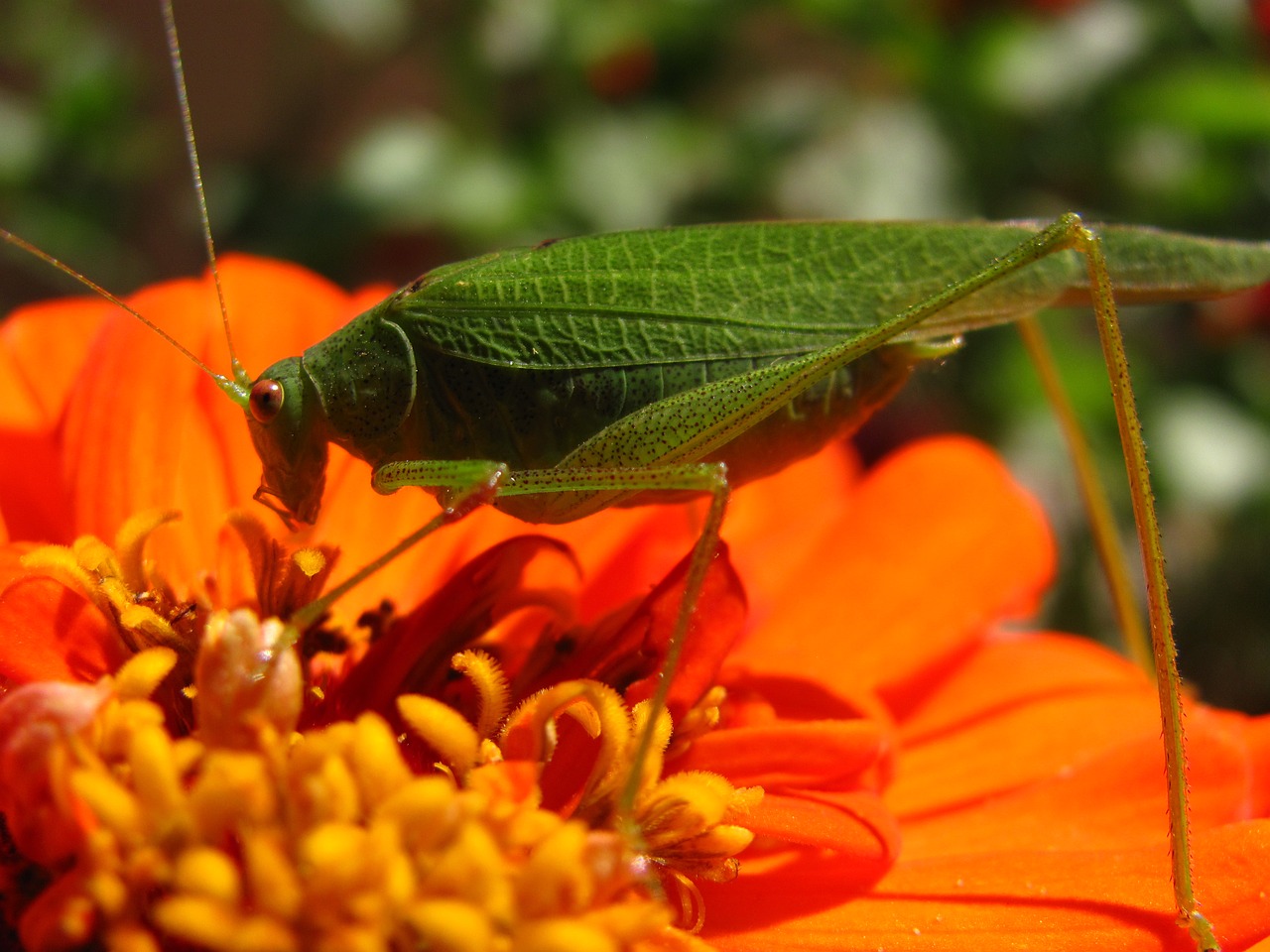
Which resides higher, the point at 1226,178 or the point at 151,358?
the point at 1226,178

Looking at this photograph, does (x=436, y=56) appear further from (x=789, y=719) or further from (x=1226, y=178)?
(x=789, y=719)

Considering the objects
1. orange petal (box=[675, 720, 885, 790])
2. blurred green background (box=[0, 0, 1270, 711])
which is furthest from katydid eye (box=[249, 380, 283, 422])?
blurred green background (box=[0, 0, 1270, 711])

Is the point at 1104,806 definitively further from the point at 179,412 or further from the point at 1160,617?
the point at 179,412

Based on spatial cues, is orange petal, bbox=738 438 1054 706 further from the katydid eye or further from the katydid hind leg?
the katydid eye

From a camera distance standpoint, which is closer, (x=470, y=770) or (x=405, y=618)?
(x=470, y=770)

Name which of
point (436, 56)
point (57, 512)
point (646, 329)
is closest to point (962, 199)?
point (436, 56)

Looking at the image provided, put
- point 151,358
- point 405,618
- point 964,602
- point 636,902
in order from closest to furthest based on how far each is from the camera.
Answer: point 636,902, point 405,618, point 151,358, point 964,602

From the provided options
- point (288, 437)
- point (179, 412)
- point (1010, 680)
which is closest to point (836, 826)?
point (1010, 680)

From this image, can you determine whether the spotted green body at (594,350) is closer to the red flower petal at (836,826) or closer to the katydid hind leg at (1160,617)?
the katydid hind leg at (1160,617)
